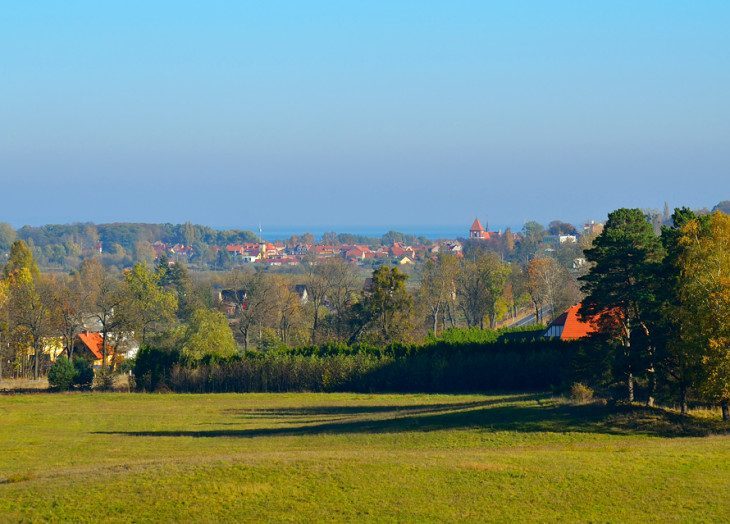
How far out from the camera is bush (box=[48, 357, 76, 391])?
61.2 m

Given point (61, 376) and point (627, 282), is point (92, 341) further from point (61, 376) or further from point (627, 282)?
point (627, 282)

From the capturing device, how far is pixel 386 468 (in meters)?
27.2

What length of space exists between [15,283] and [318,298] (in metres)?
28.6

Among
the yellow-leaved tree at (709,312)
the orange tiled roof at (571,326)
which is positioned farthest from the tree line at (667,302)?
the orange tiled roof at (571,326)

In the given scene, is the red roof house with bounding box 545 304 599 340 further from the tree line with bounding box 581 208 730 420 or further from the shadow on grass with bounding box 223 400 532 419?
the tree line with bounding box 581 208 730 420

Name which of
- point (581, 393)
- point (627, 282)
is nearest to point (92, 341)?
point (581, 393)

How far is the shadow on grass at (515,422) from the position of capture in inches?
1427

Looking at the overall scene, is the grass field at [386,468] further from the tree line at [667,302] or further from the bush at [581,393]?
the tree line at [667,302]

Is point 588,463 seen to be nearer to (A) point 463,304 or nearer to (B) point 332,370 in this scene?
(B) point 332,370

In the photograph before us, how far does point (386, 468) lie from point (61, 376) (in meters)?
39.5

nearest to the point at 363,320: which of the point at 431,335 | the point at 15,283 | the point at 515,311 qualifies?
the point at 431,335

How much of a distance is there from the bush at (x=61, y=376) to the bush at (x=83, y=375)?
0.56 meters

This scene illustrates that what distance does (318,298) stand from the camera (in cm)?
9131

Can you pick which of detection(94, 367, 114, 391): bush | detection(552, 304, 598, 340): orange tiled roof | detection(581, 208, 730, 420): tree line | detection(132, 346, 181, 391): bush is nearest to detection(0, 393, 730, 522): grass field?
detection(581, 208, 730, 420): tree line
